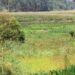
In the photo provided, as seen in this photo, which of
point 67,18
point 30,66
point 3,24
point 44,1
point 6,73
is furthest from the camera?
point 44,1

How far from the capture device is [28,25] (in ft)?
132

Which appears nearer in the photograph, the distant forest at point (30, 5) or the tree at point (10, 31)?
the tree at point (10, 31)

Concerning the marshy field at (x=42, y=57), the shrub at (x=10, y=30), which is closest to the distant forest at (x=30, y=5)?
the shrub at (x=10, y=30)

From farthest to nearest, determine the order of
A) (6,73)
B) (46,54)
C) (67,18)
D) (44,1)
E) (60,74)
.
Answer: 1. (44,1)
2. (67,18)
3. (46,54)
4. (6,73)
5. (60,74)

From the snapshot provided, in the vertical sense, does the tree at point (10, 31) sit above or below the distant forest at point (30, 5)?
above

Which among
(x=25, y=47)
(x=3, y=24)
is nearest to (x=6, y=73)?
(x=25, y=47)

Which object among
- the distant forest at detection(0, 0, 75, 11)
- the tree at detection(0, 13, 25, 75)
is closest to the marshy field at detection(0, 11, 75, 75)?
the tree at detection(0, 13, 25, 75)

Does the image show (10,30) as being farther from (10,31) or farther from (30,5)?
(30,5)

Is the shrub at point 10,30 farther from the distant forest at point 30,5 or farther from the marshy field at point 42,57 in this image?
the distant forest at point 30,5

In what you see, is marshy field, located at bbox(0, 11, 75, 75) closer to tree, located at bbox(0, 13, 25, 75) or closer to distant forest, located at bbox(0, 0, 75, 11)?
tree, located at bbox(0, 13, 25, 75)

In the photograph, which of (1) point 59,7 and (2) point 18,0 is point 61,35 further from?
(1) point 59,7

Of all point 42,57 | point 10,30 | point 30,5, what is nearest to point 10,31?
point 10,30

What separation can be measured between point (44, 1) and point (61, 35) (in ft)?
165

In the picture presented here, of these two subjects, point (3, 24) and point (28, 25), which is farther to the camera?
point (28, 25)
